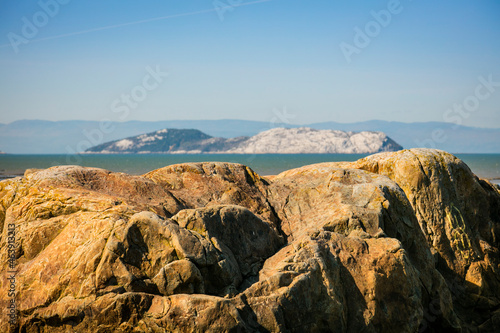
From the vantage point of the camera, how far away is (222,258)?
748 cm

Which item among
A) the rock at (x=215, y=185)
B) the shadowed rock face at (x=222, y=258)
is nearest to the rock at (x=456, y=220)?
the shadowed rock face at (x=222, y=258)

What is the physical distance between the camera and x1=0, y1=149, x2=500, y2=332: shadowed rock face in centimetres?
680

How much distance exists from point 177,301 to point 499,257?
10.7 m

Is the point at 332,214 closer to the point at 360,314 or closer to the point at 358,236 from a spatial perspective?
the point at 358,236

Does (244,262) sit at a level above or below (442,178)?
below

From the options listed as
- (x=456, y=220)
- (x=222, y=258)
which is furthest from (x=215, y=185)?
(x=456, y=220)

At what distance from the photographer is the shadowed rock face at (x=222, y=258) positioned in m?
6.80

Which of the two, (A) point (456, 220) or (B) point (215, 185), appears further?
(A) point (456, 220)

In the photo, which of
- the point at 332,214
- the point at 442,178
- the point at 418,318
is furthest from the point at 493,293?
the point at 332,214

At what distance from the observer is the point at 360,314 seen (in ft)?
25.6

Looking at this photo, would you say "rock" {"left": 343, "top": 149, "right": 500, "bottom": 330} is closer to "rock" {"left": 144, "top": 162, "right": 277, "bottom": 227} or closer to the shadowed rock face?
the shadowed rock face

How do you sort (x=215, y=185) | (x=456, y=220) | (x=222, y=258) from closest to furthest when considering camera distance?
1. (x=222, y=258)
2. (x=215, y=185)
3. (x=456, y=220)

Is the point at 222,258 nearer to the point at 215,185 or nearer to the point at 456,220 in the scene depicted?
the point at 215,185

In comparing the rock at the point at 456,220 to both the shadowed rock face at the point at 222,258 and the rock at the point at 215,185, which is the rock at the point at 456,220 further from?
the rock at the point at 215,185
